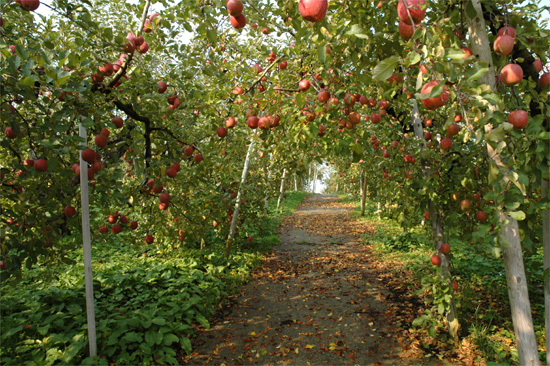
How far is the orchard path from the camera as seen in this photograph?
3.75m

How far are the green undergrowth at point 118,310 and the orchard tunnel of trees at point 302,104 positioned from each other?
2.35ft

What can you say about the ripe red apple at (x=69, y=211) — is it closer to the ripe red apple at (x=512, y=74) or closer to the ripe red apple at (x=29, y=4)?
the ripe red apple at (x=29, y=4)

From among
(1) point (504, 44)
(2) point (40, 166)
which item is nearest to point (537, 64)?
(1) point (504, 44)

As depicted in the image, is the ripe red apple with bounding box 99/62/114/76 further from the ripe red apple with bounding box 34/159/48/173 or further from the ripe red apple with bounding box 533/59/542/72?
the ripe red apple with bounding box 533/59/542/72

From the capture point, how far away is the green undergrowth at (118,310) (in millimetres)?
3242

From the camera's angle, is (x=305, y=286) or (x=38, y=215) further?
(x=305, y=286)

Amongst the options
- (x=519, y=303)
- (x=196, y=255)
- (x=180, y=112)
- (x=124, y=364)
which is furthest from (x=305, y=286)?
(x=519, y=303)

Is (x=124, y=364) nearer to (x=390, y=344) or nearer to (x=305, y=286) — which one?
(x=390, y=344)

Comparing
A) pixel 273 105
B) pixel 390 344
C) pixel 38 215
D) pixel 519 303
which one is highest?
pixel 273 105

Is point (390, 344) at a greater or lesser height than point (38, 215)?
lesser

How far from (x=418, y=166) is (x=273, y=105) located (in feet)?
6.93

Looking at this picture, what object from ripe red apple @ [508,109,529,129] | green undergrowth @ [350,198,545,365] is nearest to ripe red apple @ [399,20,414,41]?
ripe red apple @ [508,109,529,129]

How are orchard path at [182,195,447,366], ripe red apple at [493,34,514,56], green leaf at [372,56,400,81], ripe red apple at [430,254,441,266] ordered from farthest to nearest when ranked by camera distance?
ripe red apple at [430,254,441,266] < orchard path at [182,195,447,366] < ripe red apple at [493,34,514,56] < green leaf at [372,56,400,81]

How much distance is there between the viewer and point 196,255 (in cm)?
649
